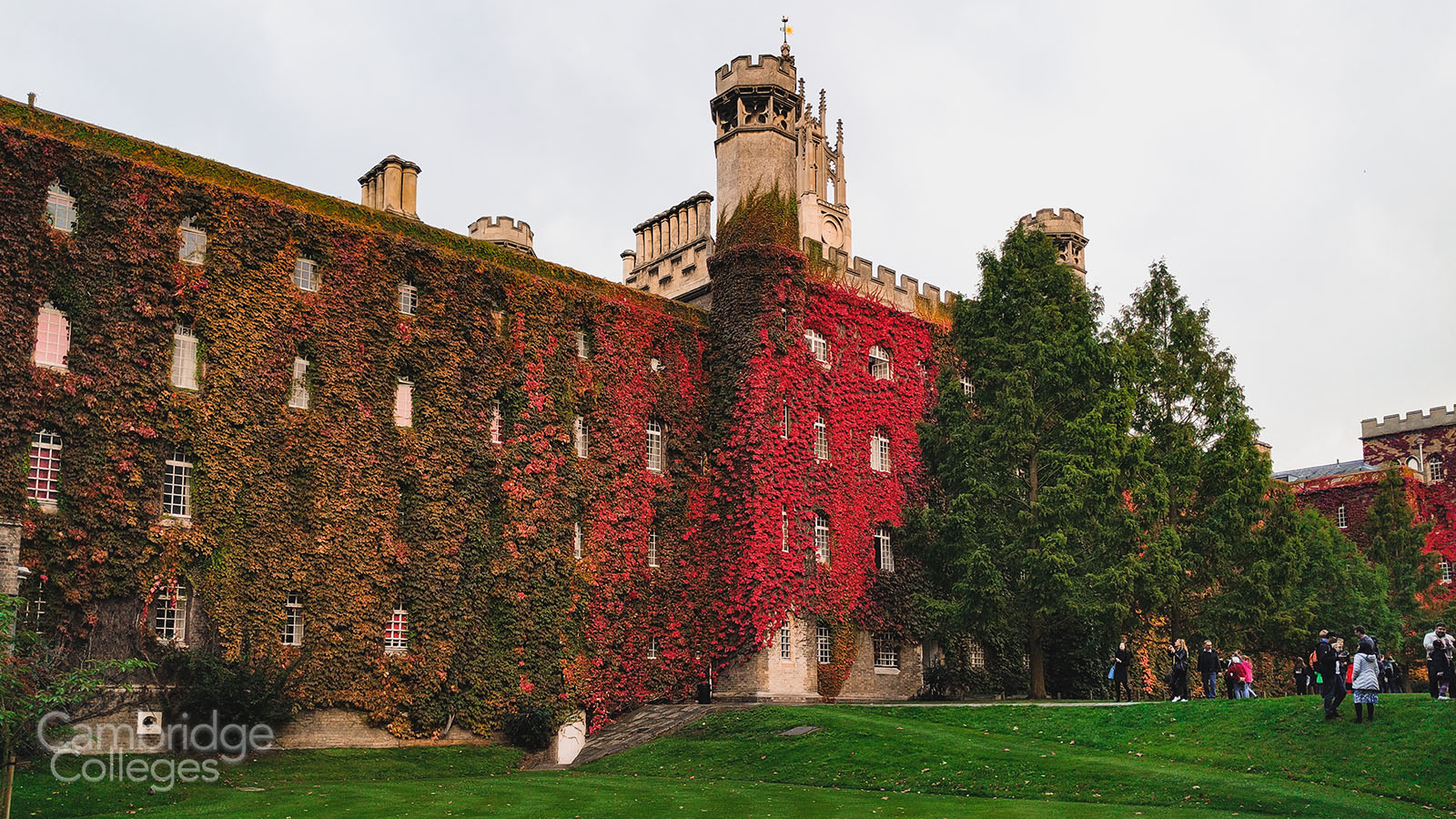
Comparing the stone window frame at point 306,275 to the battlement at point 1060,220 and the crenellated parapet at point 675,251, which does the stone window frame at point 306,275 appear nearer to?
the crenellated parapet at point 675,251

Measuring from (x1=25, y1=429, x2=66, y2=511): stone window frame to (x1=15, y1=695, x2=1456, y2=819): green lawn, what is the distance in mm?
5793

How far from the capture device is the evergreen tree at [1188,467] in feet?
113

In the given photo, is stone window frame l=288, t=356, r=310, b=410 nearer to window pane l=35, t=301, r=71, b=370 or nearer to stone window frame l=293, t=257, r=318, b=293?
stone window frame l=293, t=257, r=318, b=293

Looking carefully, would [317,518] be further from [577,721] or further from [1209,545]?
[1209,545]

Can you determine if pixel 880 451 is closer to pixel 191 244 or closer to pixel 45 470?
pixel 191 244

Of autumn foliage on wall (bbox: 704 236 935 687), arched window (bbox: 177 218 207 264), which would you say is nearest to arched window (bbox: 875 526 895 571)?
autumn foliage on wall (bbox: 704 236 935 687)

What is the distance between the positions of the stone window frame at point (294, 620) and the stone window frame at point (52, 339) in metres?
7.15

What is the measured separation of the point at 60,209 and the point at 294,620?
10.7m

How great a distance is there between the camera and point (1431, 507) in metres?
61.4

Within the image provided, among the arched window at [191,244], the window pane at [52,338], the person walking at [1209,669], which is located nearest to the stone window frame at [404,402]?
the arched window at [191,244]

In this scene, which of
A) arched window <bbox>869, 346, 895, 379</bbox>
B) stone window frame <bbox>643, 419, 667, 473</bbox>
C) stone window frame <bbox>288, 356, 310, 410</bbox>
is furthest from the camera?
arched window <bbox>869, 346, 895, 379</bbox>

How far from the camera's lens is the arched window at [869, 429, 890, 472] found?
39875mm

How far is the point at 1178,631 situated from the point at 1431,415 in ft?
124

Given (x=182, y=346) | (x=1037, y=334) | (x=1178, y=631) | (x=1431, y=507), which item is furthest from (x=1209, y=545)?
(x=1431, y=507)
